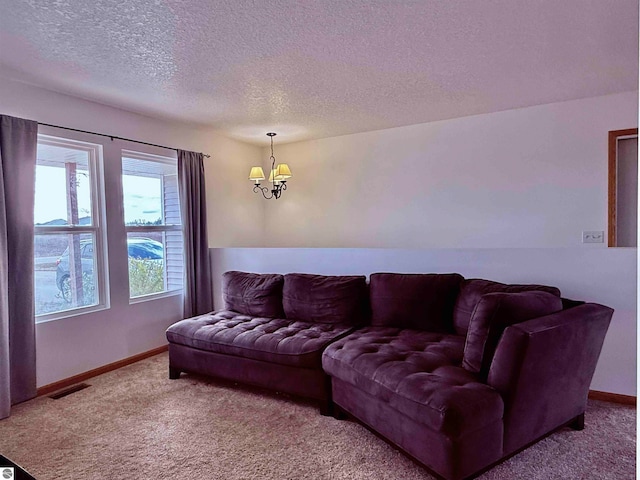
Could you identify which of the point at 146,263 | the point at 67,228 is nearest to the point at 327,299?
the point at 146,263

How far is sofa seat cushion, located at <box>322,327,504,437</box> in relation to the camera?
181 cm

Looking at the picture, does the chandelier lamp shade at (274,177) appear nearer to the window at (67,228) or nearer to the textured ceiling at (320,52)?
the textured ceiling at (320,52)

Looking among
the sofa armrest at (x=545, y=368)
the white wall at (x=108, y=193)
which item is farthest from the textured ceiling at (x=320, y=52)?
the sofa armrest at (x=545, y=368)

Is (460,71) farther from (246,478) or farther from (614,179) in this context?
(246,478)

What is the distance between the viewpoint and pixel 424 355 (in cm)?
237

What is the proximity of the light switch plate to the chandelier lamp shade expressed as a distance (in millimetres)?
3029

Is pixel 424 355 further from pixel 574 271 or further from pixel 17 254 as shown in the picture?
pixel 17 254

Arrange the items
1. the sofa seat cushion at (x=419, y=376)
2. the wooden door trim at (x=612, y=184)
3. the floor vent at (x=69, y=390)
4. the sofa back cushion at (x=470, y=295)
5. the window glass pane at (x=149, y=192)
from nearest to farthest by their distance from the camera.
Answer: the sofa seat cushion at (x=419, y=376) → the sofa back cushion at (x=470, y=295) → the floor vent at (x=69, y=390) → the wooden door trim at (x=612, y=184) → the window glass pane at (x=149, y=192)

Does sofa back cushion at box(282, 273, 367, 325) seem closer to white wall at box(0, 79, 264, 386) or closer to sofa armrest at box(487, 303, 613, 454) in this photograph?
sofa armrest at box(487, 303, 613, 454)

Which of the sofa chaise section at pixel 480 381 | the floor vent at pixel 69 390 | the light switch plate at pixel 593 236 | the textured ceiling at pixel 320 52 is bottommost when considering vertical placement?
the floor vent at pixel 69 390

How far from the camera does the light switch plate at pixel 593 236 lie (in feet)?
Answer: 11.8

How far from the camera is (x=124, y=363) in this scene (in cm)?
375

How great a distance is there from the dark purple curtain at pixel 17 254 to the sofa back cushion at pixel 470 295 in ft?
10.5

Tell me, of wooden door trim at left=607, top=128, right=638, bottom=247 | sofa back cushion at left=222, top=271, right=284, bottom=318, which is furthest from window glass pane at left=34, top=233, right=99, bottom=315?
wooden door trim at left=607, top=128, right=638, bottom=247
